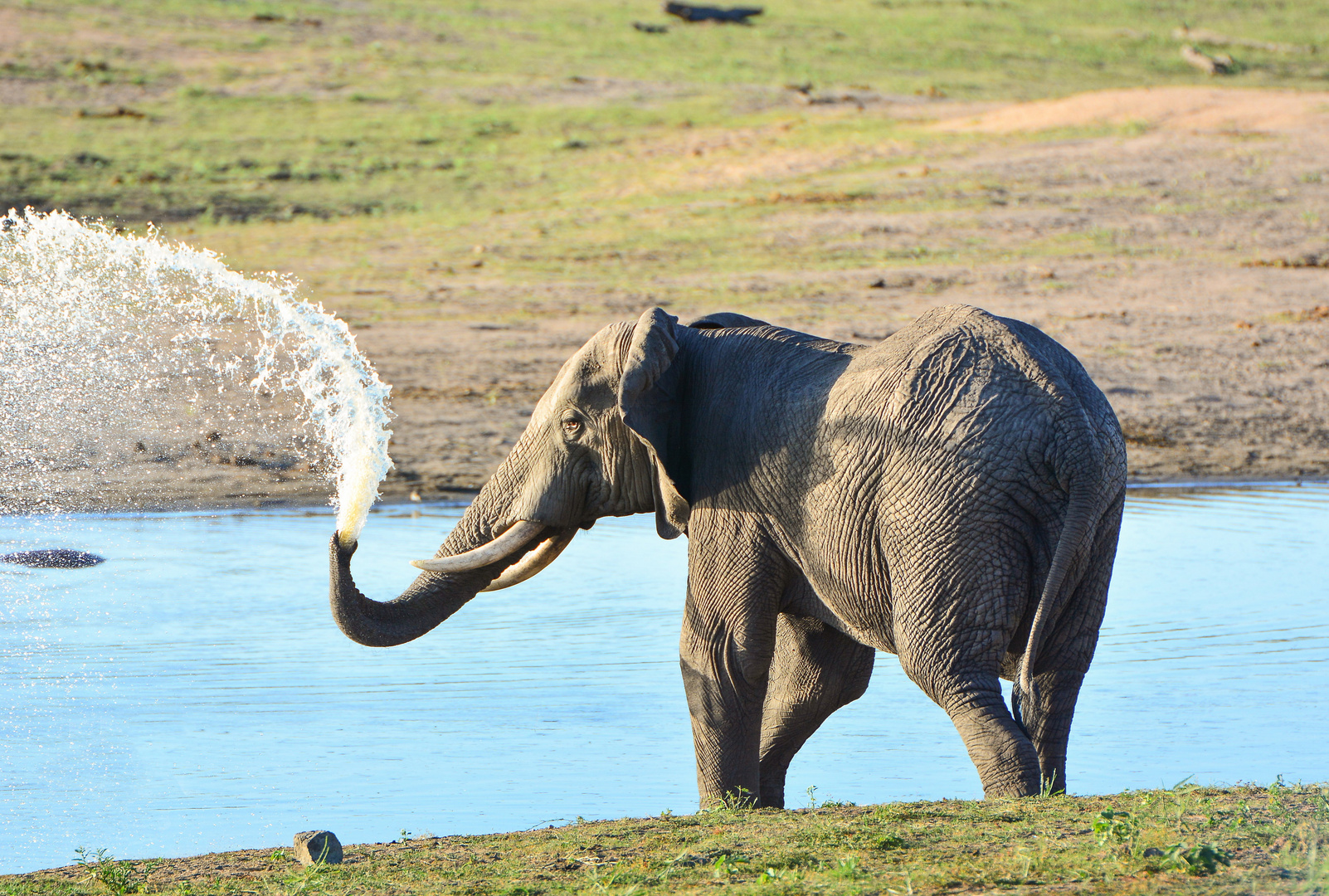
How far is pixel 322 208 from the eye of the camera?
22547 mm

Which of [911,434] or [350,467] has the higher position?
[911,434]

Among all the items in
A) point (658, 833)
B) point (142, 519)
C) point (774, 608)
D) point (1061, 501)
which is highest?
point (1061, 501)

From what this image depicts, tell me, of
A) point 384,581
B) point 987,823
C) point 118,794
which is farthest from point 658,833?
point 384,581

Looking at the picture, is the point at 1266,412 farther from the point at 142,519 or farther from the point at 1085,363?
the point at 142,519

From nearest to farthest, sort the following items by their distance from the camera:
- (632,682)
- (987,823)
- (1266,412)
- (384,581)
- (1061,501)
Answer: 1. (987,823)
2. (1061,501)
3. (632,682)
4. (384,581)
5. (1266,412)

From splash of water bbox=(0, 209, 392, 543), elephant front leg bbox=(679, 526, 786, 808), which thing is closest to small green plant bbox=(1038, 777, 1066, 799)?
elephant front leg bbox=(679, 526, 786, 808)

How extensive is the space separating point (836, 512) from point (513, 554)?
1.27 m

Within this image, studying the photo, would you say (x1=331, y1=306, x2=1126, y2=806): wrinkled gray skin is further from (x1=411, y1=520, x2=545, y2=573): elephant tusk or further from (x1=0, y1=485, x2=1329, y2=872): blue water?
(x1=0, y1=485, x2=1329, y2=872): blue water

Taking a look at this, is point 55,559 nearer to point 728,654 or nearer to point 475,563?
point 475,563

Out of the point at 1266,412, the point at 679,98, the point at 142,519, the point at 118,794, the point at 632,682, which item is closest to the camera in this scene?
the point at 118,794

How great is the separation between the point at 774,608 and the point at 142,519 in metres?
6.65

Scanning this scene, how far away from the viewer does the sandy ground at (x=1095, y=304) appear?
41.4 ft

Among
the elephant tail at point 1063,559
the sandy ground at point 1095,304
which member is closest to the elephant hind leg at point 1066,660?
the elephant tail at point 1063,559

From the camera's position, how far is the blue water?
6.21 m
